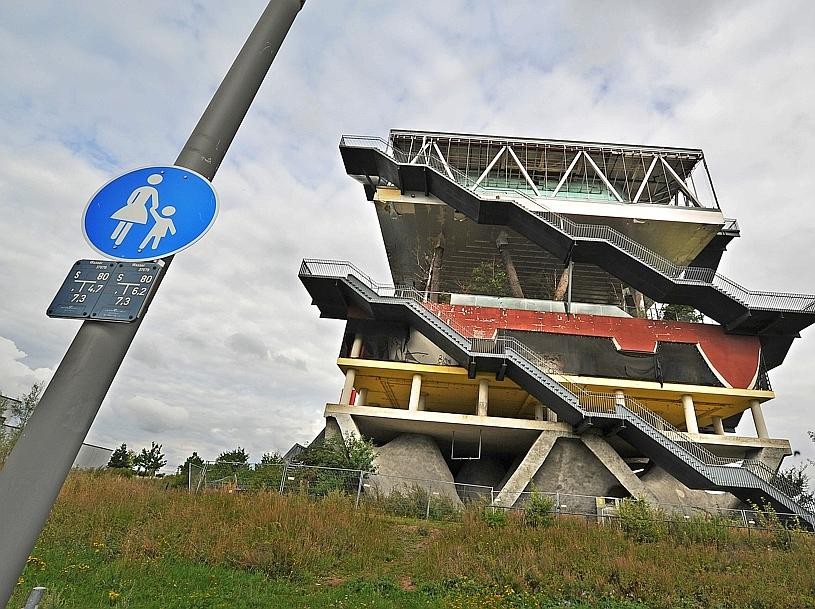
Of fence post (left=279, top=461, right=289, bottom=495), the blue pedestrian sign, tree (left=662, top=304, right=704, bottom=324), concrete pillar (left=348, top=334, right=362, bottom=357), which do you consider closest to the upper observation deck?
tree (left=662, top=304, right=704, bottom=324)

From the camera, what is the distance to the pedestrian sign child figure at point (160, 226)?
2564 millimetres

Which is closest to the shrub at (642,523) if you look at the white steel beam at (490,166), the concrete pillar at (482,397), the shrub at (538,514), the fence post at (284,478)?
the shrub at (538,514)

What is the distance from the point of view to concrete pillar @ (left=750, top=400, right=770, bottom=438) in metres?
26.0

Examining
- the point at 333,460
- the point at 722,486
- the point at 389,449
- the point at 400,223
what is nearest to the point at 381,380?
the point at 389,449

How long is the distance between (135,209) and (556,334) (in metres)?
27.6

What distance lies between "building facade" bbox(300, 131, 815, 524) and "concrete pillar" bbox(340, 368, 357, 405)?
0.33 ft

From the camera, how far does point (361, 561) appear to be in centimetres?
1145

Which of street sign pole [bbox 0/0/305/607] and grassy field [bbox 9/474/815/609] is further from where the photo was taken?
grassy field [bbox 9/474/815/609]

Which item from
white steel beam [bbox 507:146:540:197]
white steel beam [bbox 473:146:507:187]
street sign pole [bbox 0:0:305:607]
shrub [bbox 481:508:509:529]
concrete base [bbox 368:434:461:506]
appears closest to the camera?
street sign pole [bbox 0:0:305:607]

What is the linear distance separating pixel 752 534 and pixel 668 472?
8.28m

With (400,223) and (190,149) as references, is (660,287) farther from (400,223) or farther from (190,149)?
(190,149)

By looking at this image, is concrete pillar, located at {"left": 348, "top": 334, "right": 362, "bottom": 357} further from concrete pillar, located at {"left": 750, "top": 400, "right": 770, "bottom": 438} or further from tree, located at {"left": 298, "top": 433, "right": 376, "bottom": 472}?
concrete pillar, located at {"left": 750, "top": 400, "right": 770, "bottom": 438}

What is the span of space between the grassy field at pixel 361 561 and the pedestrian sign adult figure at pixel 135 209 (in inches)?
320

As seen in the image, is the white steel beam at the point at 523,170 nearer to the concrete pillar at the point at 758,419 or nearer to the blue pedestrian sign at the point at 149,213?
the concrete pillar at the point at 758,419
